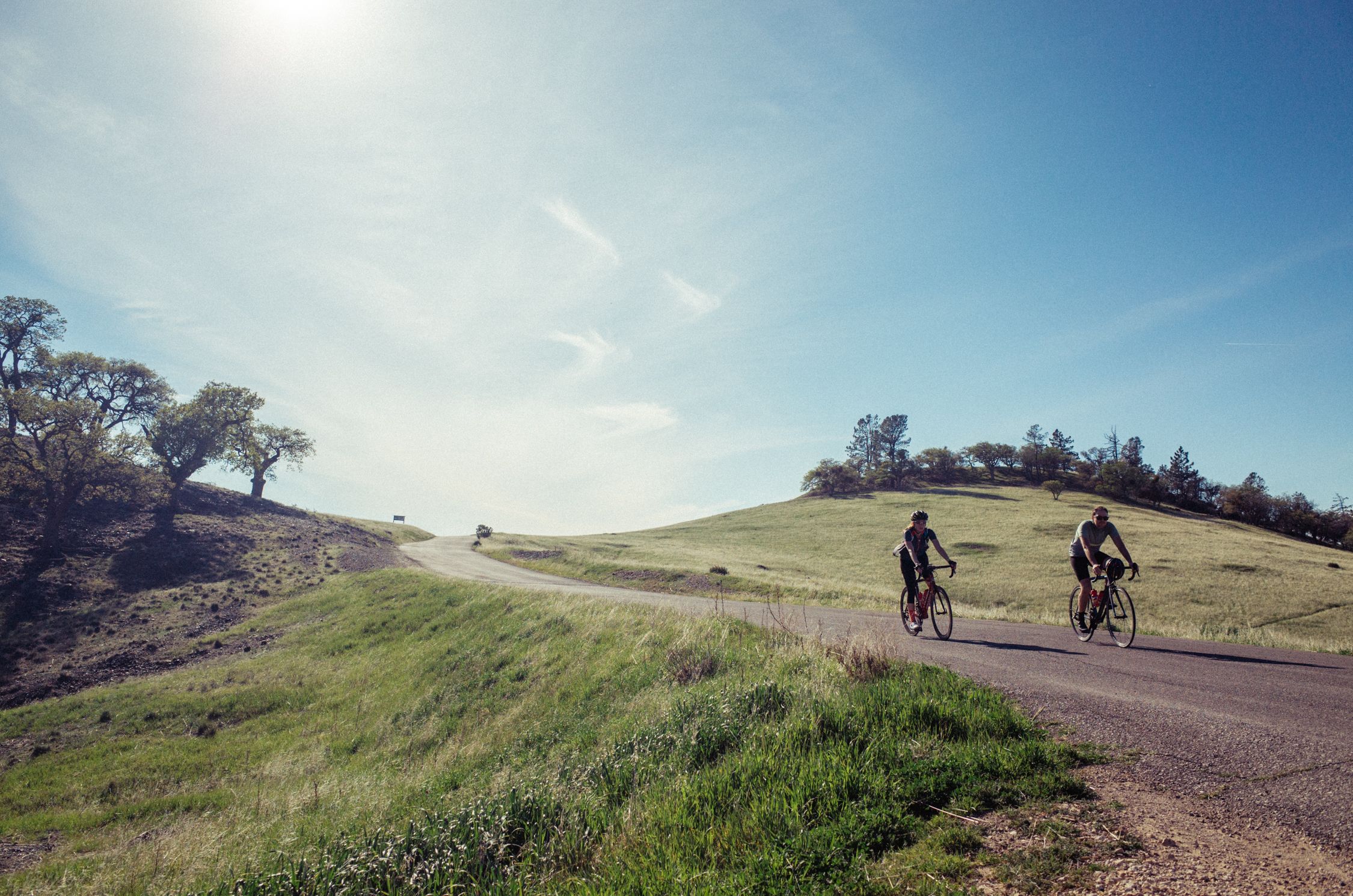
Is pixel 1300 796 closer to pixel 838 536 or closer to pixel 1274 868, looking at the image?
pixel 1274 868

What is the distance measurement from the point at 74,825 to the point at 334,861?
10259 mm

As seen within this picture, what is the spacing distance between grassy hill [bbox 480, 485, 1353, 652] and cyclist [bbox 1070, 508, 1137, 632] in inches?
151

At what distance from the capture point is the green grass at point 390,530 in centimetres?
6769

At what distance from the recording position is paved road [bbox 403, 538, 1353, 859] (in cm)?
436

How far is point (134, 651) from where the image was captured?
875 inches

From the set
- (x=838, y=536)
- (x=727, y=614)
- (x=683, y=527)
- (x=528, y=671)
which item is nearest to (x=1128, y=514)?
(x=838, y=536)

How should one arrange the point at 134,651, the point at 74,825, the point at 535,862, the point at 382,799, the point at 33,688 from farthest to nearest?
the point at 134,651 → the point at 33,688 → the point at 74,825 → the point at 382,799 → the point at 535,862

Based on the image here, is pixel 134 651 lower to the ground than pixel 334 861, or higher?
lower

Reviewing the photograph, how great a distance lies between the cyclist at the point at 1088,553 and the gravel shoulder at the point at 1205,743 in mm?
1016

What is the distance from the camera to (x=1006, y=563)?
3872 cm

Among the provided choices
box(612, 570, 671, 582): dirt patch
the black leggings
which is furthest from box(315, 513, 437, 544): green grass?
the black leggings

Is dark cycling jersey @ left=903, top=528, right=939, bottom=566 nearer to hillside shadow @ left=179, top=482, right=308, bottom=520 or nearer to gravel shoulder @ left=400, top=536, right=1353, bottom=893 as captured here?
gravel shoulder @ left=400, top=536, right=1353, bottom=893

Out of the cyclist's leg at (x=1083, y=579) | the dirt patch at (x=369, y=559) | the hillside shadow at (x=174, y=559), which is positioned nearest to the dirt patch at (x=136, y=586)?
the hillside shadow at (x=174, y=559)

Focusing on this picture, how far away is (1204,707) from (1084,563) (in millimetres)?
6449
